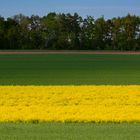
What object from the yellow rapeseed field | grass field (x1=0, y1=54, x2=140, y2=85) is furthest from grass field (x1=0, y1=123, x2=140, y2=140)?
grass field (x1=0, y1=54, x2=140, y2=85)

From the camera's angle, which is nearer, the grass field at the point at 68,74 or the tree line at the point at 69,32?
the grass field at the point at 68,74

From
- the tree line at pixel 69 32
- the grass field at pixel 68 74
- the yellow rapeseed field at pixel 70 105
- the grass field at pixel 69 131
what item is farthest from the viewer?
the tree line at pixel 69 32

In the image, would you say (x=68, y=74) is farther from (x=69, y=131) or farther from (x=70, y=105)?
(x=69, y=131)

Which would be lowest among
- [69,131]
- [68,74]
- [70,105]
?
[68,74]

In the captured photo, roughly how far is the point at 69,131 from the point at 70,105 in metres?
4.42

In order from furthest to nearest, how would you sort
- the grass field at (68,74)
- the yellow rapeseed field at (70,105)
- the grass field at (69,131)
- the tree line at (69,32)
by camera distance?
the tree line at (69,32)
the grass field at (68,74)
the yellow rapeseed field at (70,105)
the grass field at (69,131)

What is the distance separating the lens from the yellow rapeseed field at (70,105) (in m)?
10.2

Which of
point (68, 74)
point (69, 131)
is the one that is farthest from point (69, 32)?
point (69, 131)

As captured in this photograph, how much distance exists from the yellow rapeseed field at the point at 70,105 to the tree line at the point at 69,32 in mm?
69983

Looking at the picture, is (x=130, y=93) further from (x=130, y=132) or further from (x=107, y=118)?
(x=130, y=132)

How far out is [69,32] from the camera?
A: 93.1 m

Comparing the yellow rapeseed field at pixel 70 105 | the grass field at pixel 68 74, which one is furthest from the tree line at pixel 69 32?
the yellow rapeseed field at pixel 70 105

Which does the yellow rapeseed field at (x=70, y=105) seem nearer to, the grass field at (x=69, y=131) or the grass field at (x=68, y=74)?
the grass field at (x=69, y=131)

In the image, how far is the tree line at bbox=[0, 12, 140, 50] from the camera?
290ft
